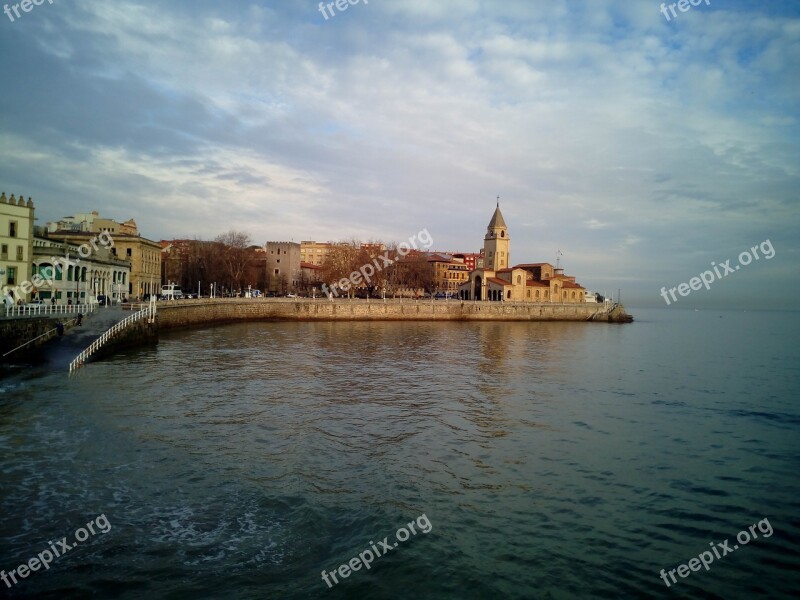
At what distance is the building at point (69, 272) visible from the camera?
43531mm

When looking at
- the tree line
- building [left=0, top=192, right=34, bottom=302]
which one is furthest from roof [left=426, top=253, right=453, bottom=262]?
building [left=0, top=192, right=34, bottom=302]

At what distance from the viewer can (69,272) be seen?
4766cm

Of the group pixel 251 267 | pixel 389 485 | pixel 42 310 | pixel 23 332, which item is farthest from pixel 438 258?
pixel 389 485

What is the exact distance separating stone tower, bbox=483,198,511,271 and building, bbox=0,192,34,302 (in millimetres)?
83787

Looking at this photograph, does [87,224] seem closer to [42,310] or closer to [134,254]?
[134,254]

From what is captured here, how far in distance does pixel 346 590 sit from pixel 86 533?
5.06 m

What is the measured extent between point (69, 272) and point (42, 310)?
1754cm

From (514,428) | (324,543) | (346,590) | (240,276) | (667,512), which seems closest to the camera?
(346,590)

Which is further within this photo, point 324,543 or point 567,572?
point 324,543

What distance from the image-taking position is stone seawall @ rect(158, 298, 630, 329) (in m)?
55.4

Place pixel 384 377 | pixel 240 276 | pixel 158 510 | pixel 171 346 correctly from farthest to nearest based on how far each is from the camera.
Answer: pixel 240 276 < pixel 171 346 < pixel 384 377 < pixel 158 510

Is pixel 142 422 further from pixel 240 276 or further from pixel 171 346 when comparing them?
pixel 240 276

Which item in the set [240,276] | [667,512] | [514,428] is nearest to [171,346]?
[514,428]

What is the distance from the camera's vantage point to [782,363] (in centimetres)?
4038
